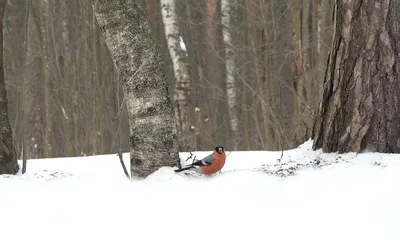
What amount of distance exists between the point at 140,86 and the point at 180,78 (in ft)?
19.7

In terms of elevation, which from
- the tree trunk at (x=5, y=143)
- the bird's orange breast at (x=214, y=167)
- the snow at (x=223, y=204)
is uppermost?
the tree trunk at (x=5, y=143)

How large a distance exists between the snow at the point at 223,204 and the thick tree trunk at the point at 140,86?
158mm

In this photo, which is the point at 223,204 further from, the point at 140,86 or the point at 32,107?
the point at 32,107

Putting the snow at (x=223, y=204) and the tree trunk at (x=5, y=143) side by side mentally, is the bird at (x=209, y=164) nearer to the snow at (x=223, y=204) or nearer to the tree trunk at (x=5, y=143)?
the snow at (x=223, y=204)

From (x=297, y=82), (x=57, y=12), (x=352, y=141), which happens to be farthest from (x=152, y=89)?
(x=57, y=12)

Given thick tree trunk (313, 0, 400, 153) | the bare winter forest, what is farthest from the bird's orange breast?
the bare winter forest

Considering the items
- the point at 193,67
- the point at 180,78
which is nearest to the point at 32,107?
the point at 193,67

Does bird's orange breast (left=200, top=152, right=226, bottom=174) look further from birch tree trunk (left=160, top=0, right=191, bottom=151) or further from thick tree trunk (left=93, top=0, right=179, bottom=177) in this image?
birch tree trunk (left=160, top=0, right=191, bottom=151)

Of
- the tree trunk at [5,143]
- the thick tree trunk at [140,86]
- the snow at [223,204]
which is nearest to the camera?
the snow at [223,204]

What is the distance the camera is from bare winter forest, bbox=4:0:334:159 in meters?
9.70

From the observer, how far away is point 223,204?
9.96 ft

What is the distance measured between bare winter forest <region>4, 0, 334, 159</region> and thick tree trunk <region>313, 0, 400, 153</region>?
451 cm

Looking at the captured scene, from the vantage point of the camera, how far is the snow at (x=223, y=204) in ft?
9.04

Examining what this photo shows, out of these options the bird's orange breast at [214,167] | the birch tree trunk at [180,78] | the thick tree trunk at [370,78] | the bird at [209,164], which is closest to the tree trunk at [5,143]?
the bird at [209,164]
